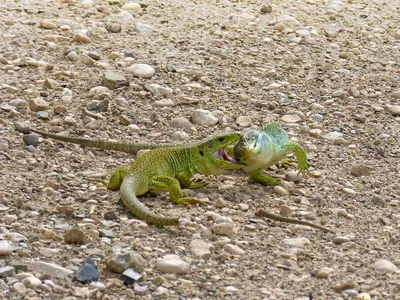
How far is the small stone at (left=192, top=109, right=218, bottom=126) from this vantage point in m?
8.43

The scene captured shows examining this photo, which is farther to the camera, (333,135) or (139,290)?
(333,135)

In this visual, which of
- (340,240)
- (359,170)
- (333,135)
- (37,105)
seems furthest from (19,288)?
(333,135)

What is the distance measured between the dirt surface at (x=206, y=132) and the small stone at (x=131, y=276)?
0.03 m

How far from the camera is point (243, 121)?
8.53 m

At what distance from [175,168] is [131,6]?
4.20 m

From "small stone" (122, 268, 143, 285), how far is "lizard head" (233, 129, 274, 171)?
182 cm

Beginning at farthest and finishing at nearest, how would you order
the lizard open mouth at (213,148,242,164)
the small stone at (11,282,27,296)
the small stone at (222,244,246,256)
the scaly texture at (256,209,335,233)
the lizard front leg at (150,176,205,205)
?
the lizard open mouth at (213,148,242,164) < the lizard front leg at (150,176,205,205) < the scaly texture at (256,209,335,233) < the small stone at (222,244,246,256) < the small stone at (11,282,27,296)

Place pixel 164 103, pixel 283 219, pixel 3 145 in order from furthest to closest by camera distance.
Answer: pixel 164 103, pixel 3 145, pixel 283 219

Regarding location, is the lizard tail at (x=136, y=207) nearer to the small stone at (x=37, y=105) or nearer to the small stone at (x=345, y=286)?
the small stone at (x=345, y=286)

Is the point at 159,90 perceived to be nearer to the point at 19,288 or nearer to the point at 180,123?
the point at 180,123

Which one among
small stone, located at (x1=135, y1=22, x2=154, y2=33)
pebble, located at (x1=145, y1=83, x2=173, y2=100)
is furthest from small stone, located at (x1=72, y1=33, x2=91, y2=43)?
pebble, located at (x1=145, y1=83, x2=173, y2=100)

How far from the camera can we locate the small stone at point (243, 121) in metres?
8.48

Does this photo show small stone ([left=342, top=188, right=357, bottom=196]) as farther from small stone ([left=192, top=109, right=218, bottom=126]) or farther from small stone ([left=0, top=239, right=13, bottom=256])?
small stone ([left=0, top=239, right=13, bottom=256])

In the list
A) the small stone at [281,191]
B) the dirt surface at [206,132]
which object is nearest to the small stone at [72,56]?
the dirt surface at [206,132]
